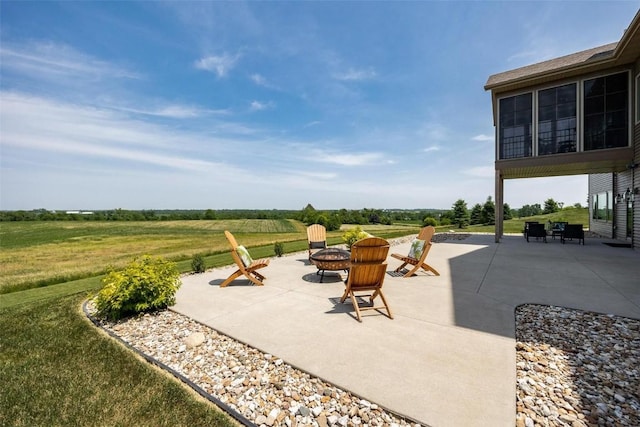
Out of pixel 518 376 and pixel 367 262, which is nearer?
pixel 518 376

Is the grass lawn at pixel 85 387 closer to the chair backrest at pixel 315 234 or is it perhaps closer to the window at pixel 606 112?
the chair backrest at pixel 315 234

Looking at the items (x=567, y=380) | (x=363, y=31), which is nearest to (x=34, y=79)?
(x=363, y=31)

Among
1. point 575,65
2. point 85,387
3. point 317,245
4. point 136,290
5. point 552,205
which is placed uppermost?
point 575,65

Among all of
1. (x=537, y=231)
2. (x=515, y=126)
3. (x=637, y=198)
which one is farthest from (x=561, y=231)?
(x=515, y=126)

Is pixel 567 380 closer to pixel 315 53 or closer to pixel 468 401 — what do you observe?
pixel 468 401

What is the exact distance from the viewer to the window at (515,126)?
1121 cm

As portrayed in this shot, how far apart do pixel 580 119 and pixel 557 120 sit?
26.6 inches

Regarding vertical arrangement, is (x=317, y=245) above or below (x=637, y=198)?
below

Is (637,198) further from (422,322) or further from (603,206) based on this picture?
(422,322)

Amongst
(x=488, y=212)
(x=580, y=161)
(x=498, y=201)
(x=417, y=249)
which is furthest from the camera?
(x=488, y=212)

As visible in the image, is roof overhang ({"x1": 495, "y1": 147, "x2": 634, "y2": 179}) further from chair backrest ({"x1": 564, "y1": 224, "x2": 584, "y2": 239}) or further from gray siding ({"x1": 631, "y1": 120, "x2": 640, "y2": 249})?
chair backrest ({"x1": 564, "y1": 224, "x2": 584, "y2": 239})

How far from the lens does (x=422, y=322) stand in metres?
3.61

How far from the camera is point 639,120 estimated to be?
28.9ft

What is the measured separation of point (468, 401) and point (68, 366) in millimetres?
3998
